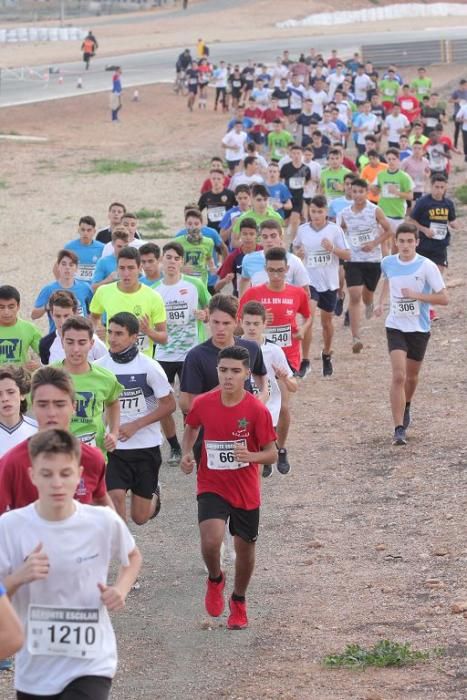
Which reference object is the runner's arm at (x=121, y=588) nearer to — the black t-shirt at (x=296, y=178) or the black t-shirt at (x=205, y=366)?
the black t-shirt at (x=205, y=366)

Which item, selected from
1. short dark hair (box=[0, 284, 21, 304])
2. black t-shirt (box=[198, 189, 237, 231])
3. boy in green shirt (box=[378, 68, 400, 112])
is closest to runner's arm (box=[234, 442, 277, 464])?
short dark hair (box=[0, 284, 21, 304])

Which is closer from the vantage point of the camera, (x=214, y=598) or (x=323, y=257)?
(x=214, y=598)

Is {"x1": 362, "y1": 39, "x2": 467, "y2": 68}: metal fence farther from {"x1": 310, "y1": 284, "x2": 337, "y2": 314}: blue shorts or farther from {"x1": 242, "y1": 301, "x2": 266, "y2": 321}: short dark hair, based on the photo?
{"x1": 242, "y1": 301, "x2": 266, "y2": 321}: short dark hair

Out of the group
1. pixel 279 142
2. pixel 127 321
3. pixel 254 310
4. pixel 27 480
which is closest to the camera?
pixel 27 480

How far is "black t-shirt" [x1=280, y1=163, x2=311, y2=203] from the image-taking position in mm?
23375

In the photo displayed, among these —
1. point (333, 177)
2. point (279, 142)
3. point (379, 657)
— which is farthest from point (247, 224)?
point (279, 142)

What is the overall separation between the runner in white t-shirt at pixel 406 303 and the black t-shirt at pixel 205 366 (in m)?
3.28

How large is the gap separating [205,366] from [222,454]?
1.38 metres

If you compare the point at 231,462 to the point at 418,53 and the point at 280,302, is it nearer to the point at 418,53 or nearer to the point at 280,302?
the point at 280,302

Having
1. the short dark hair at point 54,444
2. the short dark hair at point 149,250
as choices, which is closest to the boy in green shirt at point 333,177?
the short dark hair at point 149,250

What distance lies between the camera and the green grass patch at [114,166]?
3722 cm

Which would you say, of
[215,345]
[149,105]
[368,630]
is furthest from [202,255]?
[149,105]

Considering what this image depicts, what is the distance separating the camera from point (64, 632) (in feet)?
18.7

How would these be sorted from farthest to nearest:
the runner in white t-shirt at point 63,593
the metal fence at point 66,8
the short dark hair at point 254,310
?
the metal fence at point 66,8, the short dark hair at point 254,310, the runner in white t-shirt at point 63,593
